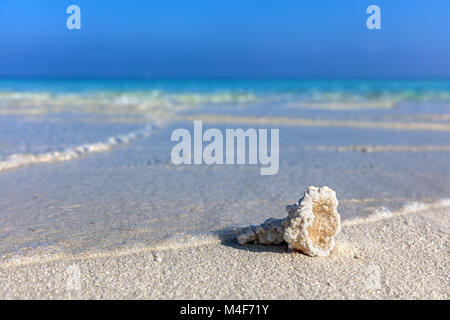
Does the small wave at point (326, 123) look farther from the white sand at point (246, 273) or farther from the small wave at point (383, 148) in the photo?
the white sand at point (246, 273)

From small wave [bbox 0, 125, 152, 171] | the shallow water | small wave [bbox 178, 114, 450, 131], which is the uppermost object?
small wave [bbox 178, 114, 450, 131]

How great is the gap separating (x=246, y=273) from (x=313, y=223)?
0.54 m

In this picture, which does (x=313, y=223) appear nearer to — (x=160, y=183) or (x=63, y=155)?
(x=160, y=183)

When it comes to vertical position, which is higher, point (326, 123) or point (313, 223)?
point (326, 123)

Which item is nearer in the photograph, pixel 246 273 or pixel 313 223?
pixel 246 273

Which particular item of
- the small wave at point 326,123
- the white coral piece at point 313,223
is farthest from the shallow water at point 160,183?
the small wave at point 326,123

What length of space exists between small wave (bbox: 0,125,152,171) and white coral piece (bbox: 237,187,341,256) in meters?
4.09

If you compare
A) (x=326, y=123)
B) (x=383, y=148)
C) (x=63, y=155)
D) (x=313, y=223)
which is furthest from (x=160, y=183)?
(x=326, y=123)

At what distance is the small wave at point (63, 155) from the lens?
565cm

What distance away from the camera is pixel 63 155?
6.21m

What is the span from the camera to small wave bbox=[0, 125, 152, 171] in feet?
18.5

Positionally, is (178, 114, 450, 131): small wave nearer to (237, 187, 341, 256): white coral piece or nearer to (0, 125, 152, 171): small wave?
(0, 125, 152, 171): small wave

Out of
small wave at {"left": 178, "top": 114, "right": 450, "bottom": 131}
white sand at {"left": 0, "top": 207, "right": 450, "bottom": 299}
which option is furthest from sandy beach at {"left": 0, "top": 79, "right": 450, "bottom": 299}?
small wave at {"left": 178, "top": 114, "right": 450, "bottom": 131}
